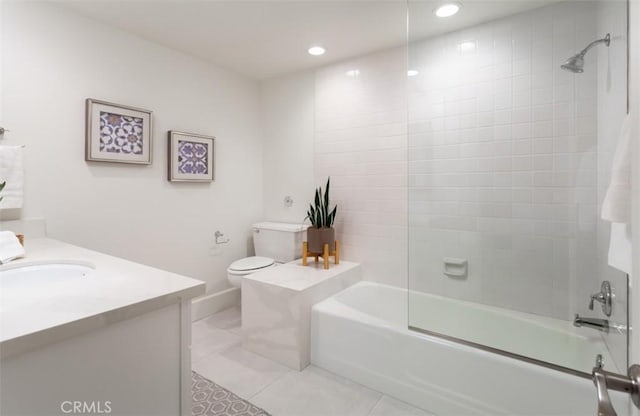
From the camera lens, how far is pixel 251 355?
7.18 ft

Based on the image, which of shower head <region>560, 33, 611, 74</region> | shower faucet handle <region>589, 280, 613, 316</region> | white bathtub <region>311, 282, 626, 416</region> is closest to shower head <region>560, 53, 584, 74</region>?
shower head <region>560, 33, 611, 74</region>

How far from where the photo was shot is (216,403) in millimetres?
1688

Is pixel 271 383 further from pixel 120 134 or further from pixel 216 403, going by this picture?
pixel 120 134

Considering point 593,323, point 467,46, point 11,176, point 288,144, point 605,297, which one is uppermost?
point 467,46

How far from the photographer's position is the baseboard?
275 centimetres

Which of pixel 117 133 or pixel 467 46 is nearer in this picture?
pixel 467 46

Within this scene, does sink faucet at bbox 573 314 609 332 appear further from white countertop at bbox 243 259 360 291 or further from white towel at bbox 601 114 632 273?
white countertop at bbox 243 259 360 291

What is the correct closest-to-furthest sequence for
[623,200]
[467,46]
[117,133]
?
1. [623,200]
2. [467,46]
3. [117,133]

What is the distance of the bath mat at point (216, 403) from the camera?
162 centimetres

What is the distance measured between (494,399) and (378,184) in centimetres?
161

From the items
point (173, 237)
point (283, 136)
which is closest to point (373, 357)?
point (173, 237)

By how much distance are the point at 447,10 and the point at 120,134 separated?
2.35m

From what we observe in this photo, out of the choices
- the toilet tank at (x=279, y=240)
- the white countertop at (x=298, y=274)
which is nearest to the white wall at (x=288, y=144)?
the toilet tank at (x=279, y=240)

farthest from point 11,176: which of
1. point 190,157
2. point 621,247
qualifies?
point 621,247
